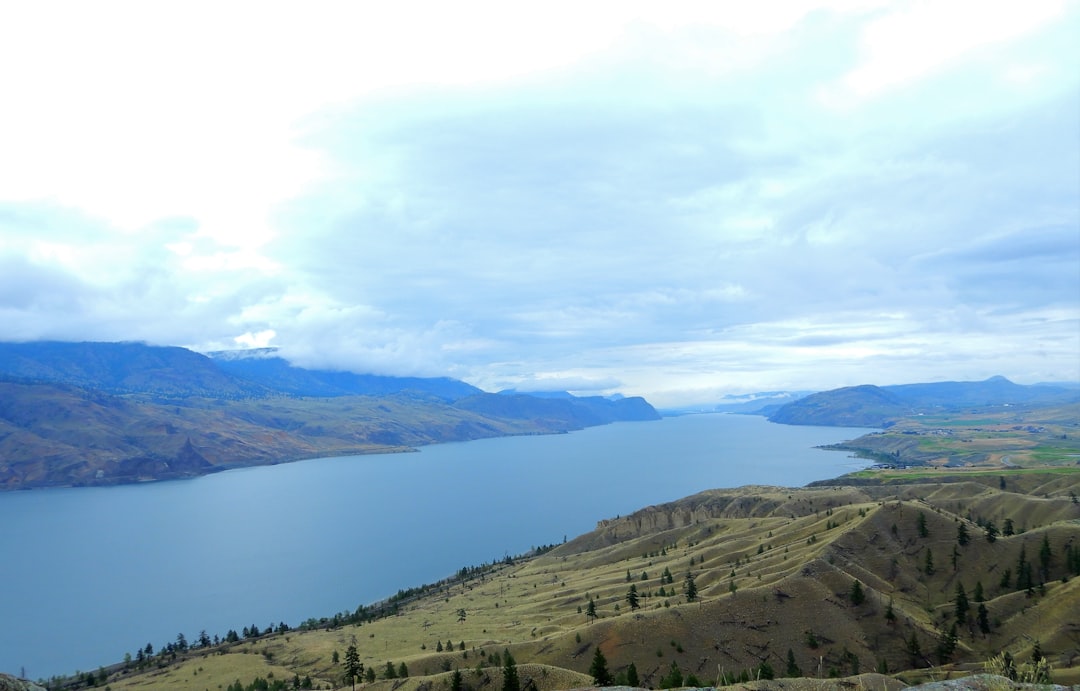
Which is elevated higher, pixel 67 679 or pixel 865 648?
pixel 865 648

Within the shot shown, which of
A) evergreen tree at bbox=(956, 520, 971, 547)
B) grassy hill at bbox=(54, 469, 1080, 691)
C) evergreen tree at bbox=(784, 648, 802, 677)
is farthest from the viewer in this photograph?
evergreen tree at bbox=(956, 520, 971, 547)

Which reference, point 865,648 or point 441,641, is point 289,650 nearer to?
point 441,641

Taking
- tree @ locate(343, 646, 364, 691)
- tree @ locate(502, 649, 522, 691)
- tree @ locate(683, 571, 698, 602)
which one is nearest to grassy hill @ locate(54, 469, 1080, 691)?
tree @ locate(683, 571, 698, 602)

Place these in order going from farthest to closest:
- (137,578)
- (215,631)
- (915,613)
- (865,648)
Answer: (137,578) < (215,631) < (915,613) < (865,648)

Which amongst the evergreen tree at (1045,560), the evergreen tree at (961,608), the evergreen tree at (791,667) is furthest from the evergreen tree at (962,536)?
the evergreen tree at (791,667)

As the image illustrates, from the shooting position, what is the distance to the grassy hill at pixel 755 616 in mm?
70000

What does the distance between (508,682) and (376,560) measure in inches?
5682

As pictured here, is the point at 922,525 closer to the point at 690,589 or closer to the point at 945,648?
the point at 945,648

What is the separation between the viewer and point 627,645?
7300cm

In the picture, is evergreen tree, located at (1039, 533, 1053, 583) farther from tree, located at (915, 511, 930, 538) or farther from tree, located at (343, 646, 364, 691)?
tree, located at (343, 646, 364, 691)

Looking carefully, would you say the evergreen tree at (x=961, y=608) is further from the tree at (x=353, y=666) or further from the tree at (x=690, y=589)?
the tree at (x=353, y=666)

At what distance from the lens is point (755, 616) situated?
251 feet

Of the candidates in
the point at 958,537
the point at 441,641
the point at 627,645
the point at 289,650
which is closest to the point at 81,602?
the point at 289,650

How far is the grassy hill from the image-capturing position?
70000mm
